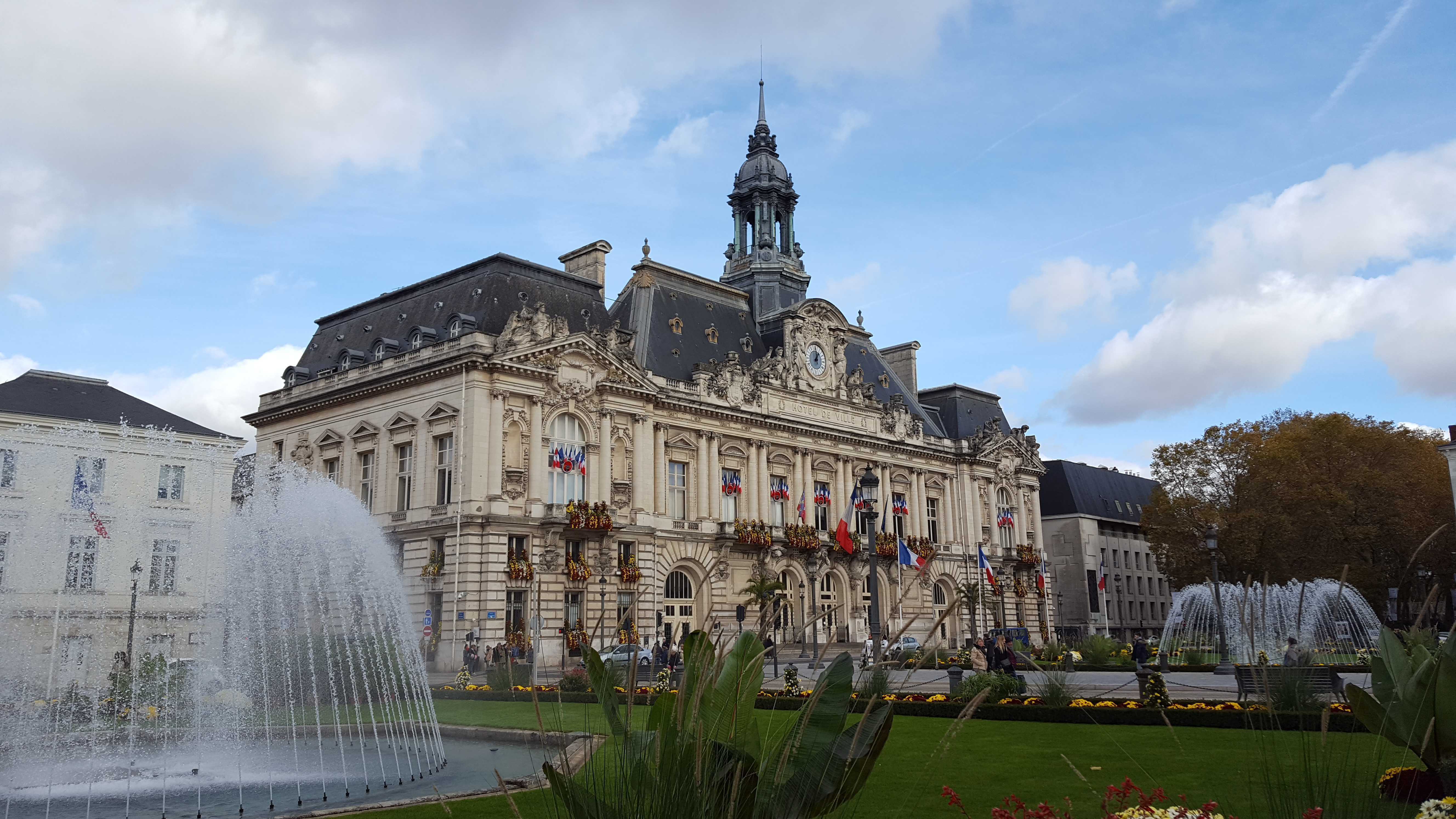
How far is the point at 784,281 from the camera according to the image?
69.6m

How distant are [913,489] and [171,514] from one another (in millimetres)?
43569

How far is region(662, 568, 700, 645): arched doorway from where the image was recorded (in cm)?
5369

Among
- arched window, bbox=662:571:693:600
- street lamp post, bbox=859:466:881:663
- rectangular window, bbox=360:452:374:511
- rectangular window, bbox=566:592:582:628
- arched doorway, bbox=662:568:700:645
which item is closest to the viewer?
street lamp post, bbox=859:466:881:663

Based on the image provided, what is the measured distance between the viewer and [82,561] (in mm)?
29828

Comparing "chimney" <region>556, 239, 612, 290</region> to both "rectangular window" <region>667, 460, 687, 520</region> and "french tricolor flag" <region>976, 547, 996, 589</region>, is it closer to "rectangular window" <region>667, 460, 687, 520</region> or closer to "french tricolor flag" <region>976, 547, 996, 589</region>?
"rectangular window" <region>667, 460, 687, 520</region>

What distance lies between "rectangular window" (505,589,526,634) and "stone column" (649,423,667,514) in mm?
8626

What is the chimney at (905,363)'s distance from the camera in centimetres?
7912

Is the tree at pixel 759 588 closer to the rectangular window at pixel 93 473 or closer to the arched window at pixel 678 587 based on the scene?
the arched window at pixel 678 587

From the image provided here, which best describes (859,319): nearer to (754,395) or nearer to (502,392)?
(754,395)

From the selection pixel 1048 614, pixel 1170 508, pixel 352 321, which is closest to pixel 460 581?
pixel 352 321

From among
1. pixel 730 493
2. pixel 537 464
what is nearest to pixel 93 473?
pixel 537 464

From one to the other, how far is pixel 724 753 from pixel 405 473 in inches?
1822

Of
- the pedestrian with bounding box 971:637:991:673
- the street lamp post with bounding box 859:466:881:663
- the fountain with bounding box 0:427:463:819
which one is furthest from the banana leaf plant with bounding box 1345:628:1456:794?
the street lamp post with bounding box 859:466:881:663

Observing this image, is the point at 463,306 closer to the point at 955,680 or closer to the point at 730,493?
the point at 730,493
